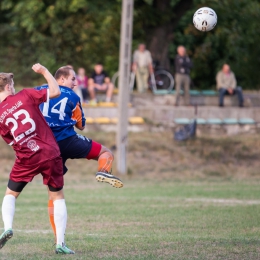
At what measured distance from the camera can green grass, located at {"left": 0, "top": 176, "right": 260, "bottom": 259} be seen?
758cm

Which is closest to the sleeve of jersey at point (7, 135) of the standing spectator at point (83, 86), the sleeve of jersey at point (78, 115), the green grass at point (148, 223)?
the sleeve of jersey at point (78, 115)

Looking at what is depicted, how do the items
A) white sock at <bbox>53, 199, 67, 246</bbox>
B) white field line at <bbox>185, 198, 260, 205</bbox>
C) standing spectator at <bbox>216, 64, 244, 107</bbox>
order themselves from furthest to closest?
standing spectator at <bbox>216, 64, 244, 107</bbox>
white field line at <bbox>185, 198, 260, 205</bbox>
white sock at <bbox>53, 199, 67, 246</bbox>

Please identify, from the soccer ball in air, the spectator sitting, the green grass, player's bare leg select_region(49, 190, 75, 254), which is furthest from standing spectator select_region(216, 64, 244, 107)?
Answer: player's bare leg select_region(49, 190, 75, 254)

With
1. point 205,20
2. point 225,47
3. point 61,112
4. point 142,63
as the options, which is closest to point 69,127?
point 61,112

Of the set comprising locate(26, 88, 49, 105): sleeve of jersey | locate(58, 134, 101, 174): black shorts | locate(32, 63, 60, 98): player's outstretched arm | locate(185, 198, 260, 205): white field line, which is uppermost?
locate(32, 63, 60, 98): player's outstretched arm

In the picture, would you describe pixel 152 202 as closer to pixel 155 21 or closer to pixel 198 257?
pixel 198 257

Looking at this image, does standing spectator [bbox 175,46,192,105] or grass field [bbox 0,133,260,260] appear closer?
grass field [bbox 0,133,260,260]

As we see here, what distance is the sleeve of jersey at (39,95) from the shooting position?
726cm

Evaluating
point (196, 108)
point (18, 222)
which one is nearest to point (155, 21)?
point (196, 108)

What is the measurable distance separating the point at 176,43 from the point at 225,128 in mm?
9728

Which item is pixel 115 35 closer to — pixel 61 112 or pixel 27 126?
pixel 61 112

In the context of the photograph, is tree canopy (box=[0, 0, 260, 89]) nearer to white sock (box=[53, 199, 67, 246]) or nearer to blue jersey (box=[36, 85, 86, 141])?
blue jersey (box=[36, 85, 86, 141])

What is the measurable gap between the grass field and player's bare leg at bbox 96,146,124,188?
2.21ft

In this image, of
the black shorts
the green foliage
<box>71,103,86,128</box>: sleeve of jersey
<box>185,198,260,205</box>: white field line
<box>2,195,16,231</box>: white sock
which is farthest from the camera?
the green foliage
